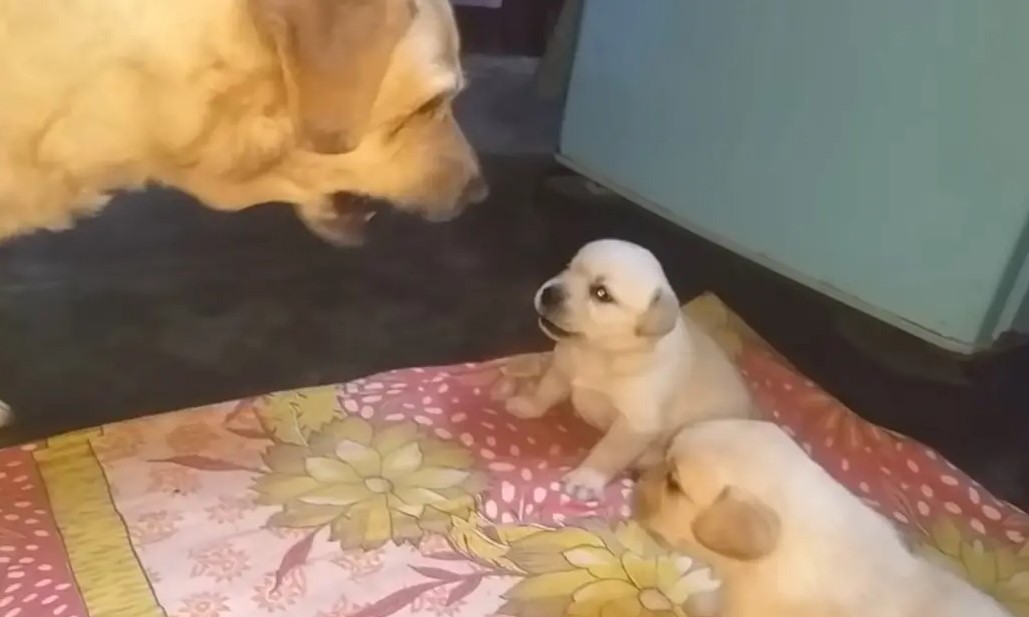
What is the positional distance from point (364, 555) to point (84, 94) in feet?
2.06

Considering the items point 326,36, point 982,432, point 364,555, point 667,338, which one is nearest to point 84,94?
point 326,36

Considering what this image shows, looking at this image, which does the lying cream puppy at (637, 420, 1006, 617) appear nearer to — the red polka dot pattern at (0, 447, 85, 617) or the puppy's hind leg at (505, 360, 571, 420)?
the puppy's hind leg at (505, 360, 571, 420)

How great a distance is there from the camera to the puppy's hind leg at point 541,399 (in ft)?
→ 6.00

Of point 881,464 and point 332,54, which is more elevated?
point 332,54

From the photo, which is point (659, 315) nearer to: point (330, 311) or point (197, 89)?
point (197, 89)

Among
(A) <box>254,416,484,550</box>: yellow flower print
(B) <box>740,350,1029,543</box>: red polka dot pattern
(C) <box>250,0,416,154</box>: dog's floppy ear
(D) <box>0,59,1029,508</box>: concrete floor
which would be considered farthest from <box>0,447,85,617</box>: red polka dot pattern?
(B) <box>740,350,1029,543</box>: red polka dot pattern

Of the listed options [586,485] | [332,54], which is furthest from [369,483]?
[332,54]

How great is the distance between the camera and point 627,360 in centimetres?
165

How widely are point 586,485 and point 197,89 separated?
2.34 feet

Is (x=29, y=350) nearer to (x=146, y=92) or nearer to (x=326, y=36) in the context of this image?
(x=146, y=92)

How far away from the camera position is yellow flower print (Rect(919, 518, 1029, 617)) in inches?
64.9

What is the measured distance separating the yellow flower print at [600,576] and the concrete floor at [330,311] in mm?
465

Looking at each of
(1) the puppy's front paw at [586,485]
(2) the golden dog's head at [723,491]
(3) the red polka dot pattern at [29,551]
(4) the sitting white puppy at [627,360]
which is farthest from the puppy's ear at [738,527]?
(3) the red polka dot pattern at [29,551]

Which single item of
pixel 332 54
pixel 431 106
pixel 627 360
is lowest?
pixel 627 360
